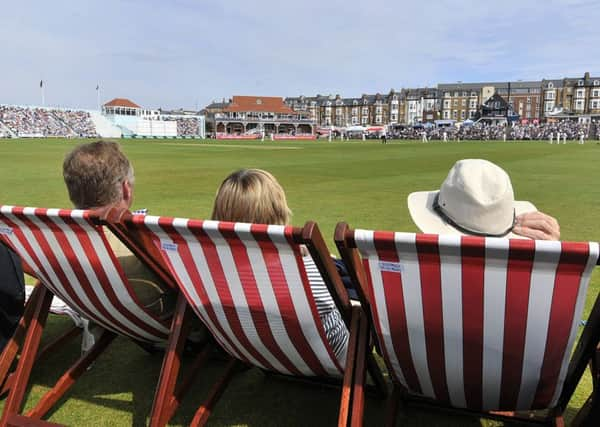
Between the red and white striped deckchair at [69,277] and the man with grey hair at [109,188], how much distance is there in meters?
0.15

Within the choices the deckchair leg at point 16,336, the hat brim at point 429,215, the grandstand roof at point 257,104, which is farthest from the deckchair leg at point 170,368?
the grandstand roof at point 257,104

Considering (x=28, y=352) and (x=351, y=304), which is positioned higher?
(x=351, y=304)

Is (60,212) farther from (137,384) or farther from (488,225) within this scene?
(488,225)

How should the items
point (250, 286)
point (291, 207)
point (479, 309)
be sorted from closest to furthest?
1. point (479, 309)
2. point (250, 286)
3. point (291, 207)

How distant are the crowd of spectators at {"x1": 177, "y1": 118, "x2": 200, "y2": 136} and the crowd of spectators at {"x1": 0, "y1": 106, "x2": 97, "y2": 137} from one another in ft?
51.3

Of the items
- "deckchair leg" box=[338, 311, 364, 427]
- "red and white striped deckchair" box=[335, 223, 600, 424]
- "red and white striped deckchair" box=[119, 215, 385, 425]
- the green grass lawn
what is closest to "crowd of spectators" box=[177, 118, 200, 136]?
the green grass lawn

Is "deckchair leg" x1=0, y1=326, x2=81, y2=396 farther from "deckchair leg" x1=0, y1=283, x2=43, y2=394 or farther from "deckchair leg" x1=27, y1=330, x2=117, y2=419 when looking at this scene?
"deckchair leg" x1=27, y1=330, x2=117, y2=419

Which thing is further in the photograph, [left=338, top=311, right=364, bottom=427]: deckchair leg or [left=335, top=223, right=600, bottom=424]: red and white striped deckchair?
[left=338, top=311, right=364, bottom=427]: deckchair leg

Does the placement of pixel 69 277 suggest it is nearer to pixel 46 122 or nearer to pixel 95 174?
pixel 95 174

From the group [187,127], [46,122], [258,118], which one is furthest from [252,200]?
[258,118]

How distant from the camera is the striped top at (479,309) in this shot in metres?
1.54

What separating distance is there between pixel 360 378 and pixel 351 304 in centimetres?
30

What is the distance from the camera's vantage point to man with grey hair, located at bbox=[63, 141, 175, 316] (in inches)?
102

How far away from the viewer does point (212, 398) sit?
8.36ft
